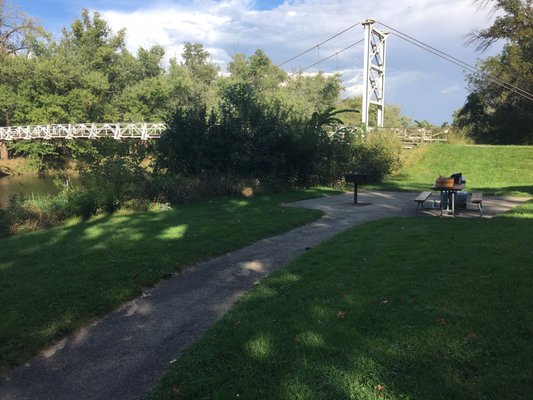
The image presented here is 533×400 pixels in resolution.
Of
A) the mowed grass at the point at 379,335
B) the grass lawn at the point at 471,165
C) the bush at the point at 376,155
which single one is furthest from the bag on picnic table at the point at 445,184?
the bush at the point at 376,155

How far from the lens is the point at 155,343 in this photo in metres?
4.26

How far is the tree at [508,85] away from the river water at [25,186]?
36.2 metres

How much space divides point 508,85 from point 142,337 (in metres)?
38.0

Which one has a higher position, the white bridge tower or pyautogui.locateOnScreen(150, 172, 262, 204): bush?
the white bridge tower

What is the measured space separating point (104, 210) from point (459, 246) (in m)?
10.1

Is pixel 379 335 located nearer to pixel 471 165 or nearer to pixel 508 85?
pixel 471 165

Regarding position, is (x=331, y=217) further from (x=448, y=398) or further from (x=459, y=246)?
(x=448, y=398)

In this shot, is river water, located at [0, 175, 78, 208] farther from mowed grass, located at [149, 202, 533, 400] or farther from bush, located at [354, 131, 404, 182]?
mowed grass, located at [149, 202, 533, 400]

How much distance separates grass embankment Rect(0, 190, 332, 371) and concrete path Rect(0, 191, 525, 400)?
0.25 meters

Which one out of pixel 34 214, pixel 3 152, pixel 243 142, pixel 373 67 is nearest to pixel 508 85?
pixel 373 67

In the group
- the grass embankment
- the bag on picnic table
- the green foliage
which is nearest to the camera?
the grass embankment

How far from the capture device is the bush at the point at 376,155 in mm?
21484

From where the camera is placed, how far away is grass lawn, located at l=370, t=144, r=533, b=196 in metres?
22.3

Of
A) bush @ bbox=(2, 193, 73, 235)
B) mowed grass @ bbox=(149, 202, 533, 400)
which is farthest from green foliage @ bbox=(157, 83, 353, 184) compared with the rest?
mowed grass @ bbox=(149, 202, 533, 400)
